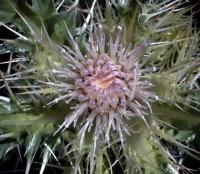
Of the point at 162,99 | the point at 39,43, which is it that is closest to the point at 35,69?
the point at 39,43

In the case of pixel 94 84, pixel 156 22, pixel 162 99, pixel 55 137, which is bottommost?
pixel 55 137

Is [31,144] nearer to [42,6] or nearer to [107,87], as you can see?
[107,87]

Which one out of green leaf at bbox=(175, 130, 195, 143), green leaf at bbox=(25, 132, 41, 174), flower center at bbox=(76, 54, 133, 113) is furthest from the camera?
green leaf at bbox=(175, 130, 195, 143)

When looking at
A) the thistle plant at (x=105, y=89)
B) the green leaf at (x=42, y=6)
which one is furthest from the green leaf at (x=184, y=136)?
the green leaf at (x=42, y=6)

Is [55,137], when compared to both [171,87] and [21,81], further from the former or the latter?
[171,87]

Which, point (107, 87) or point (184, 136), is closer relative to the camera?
point (107, 87)

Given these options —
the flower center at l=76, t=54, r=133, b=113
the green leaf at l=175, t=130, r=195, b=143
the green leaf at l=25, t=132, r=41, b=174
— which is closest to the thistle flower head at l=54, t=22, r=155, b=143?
the flower center at l=76, t=54, r=133, b=113

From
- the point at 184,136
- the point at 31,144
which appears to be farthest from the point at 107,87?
the point at 184,136

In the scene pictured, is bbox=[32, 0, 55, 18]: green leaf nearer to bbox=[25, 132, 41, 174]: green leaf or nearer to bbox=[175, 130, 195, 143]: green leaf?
bbox=[25, 132, 41, 174]: green leaf

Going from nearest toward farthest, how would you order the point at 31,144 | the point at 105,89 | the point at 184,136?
the point at 105,89 → the point at 31,144 → the point at 184,136
